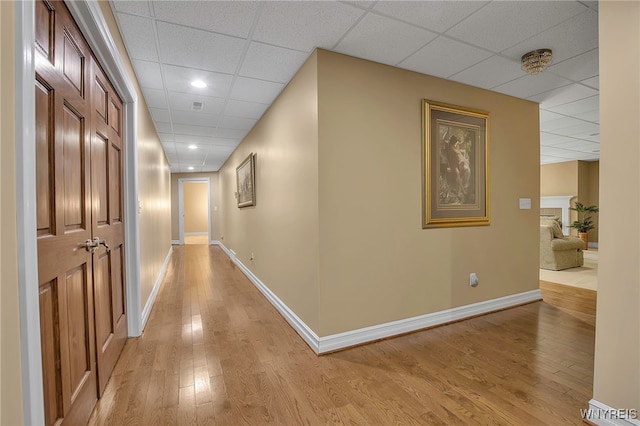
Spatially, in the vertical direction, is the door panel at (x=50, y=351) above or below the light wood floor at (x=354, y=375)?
above

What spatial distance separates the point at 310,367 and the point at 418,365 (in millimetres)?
770

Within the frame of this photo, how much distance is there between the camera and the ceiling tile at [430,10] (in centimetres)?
175

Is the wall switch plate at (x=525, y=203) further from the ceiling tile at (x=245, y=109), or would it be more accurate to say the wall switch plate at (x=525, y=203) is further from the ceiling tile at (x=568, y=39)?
the ceiling tile at (x=245, y=109)

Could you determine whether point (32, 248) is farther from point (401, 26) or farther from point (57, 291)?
point (401, 26)

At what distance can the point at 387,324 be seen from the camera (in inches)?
96.9

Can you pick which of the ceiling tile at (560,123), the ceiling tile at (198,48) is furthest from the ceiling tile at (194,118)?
the ceiling tile at (560,123)

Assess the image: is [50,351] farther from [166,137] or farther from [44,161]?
[166,137]

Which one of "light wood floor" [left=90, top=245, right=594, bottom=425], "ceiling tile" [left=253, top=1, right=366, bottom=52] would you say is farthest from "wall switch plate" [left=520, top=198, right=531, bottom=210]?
"ceiling tile" [left=253, top=1, right=366, bottom=52]

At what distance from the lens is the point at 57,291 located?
45.6 inches

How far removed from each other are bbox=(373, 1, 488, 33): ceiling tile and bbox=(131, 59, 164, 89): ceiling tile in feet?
6.25

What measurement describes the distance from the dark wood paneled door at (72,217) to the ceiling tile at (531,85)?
3.48m

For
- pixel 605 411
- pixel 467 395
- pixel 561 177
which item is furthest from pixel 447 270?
pixel 561 177

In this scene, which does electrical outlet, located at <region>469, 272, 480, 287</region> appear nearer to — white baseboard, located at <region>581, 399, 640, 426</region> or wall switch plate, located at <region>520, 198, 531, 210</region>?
wall switch plate, located at <region>520, 198, 531, 210</region>

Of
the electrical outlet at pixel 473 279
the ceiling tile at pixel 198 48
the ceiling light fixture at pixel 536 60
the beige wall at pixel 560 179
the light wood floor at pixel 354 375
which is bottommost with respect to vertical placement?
the light wood floor at pixel 354 375
